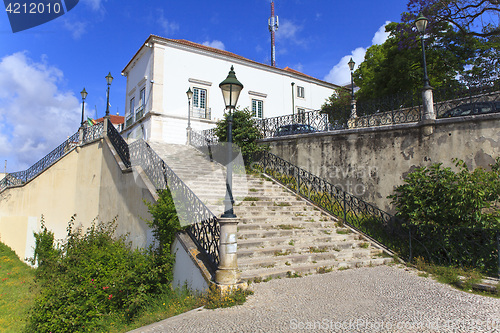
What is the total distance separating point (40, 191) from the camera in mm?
16281

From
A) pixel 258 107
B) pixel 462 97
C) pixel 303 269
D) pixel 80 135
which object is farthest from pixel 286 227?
pixel 258 107

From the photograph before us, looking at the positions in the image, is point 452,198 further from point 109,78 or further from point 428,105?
point 109,78

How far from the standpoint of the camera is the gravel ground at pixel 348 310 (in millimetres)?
4051

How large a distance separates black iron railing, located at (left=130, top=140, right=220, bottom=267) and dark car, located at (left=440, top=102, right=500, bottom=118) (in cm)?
857

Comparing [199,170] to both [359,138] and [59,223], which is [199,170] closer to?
[359,138]

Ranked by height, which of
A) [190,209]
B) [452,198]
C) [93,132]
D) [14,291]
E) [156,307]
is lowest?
[14,291]

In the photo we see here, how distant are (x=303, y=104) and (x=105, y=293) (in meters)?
26.6

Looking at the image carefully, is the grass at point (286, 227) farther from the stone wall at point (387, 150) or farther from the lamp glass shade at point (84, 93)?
the lamp glass shade at point (84, 93)

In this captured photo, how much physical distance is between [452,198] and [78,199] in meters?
14.5

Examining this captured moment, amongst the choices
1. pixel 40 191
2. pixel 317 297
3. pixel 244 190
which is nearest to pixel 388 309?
pixel 317 297

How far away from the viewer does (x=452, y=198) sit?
6793mm

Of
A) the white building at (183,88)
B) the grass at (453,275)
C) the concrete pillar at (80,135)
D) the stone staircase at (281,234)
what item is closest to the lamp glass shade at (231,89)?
the stone staircase at (281,234)

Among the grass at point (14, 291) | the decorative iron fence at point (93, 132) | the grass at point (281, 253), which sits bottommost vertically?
the grass at point (14, 291)

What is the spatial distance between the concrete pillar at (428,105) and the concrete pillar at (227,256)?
24.8ft
